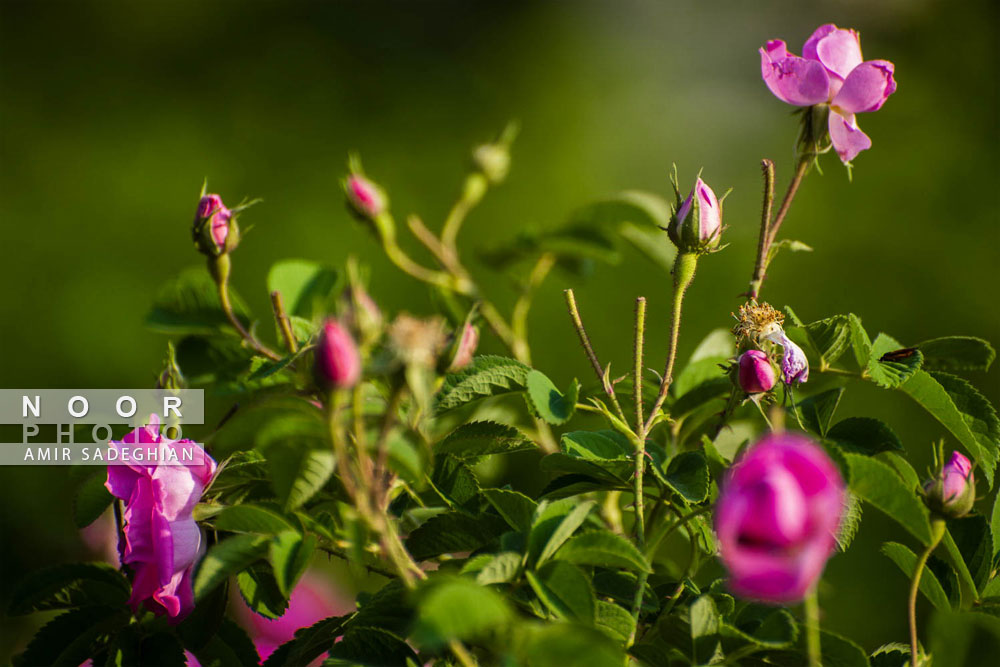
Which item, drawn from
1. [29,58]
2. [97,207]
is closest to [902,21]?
[97,207]

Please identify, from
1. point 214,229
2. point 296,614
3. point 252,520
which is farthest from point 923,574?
point 296,614

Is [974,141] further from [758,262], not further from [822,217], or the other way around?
[758,262]

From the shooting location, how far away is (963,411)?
0.67 metres

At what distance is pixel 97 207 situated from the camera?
261 centimetres

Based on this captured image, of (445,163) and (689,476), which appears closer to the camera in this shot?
(689,476)

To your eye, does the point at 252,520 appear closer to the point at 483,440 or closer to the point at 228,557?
the point at 228,557

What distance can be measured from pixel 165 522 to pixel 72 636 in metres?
0.18

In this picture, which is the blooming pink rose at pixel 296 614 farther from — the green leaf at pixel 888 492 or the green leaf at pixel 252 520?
the green leaf at pixel 888 492

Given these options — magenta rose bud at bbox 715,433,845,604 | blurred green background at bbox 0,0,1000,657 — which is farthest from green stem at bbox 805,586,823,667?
blurred green background at bbox 0,0,1000,657

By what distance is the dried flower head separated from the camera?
2.04 feet

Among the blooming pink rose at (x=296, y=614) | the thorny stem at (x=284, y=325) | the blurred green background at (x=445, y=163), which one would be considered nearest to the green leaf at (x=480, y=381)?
the thorny stem at (x=284, y=325)

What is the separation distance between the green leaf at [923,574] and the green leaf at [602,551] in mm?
200

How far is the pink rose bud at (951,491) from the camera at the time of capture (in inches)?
20.8

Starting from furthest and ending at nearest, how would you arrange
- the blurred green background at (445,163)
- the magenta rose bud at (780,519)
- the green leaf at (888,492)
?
the blurred green background at (445,163)
the green leaf at (888,492)
the magenta rose bud at (780,519)
